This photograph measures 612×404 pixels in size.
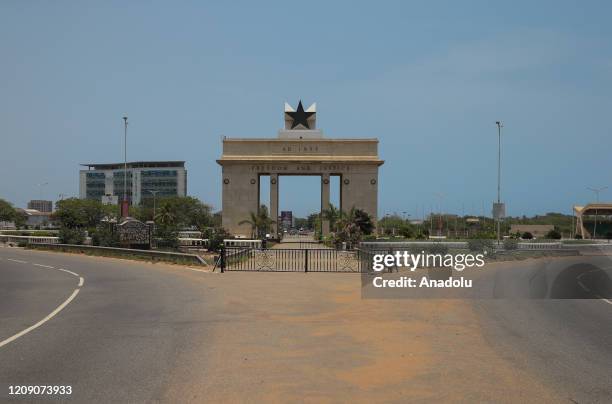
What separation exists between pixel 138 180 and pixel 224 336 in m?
183

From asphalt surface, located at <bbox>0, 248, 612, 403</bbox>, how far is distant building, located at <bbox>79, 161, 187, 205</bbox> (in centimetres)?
16839

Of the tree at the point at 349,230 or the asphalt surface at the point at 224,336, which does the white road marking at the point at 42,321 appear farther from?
the tree at the point at 349,230

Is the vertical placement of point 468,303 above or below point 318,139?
below

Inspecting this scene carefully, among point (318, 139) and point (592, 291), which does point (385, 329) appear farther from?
point (318, 139)

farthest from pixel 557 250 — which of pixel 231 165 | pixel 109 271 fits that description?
pixel 231 165

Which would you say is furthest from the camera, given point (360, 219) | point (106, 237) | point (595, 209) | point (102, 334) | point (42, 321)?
point (595, 209)

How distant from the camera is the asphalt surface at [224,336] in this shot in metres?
7.66

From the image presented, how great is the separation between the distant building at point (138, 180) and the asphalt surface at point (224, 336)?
168390 mm

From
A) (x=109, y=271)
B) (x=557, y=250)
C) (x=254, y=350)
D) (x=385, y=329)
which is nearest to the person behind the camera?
(x=254, y=350)

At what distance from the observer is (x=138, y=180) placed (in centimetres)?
18712

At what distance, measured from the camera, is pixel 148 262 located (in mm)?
31125

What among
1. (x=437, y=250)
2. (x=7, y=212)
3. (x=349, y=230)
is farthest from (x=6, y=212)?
(x=437, y=250)

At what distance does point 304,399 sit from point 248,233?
224ft

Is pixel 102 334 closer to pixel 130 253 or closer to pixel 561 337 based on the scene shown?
pixel 561 337
